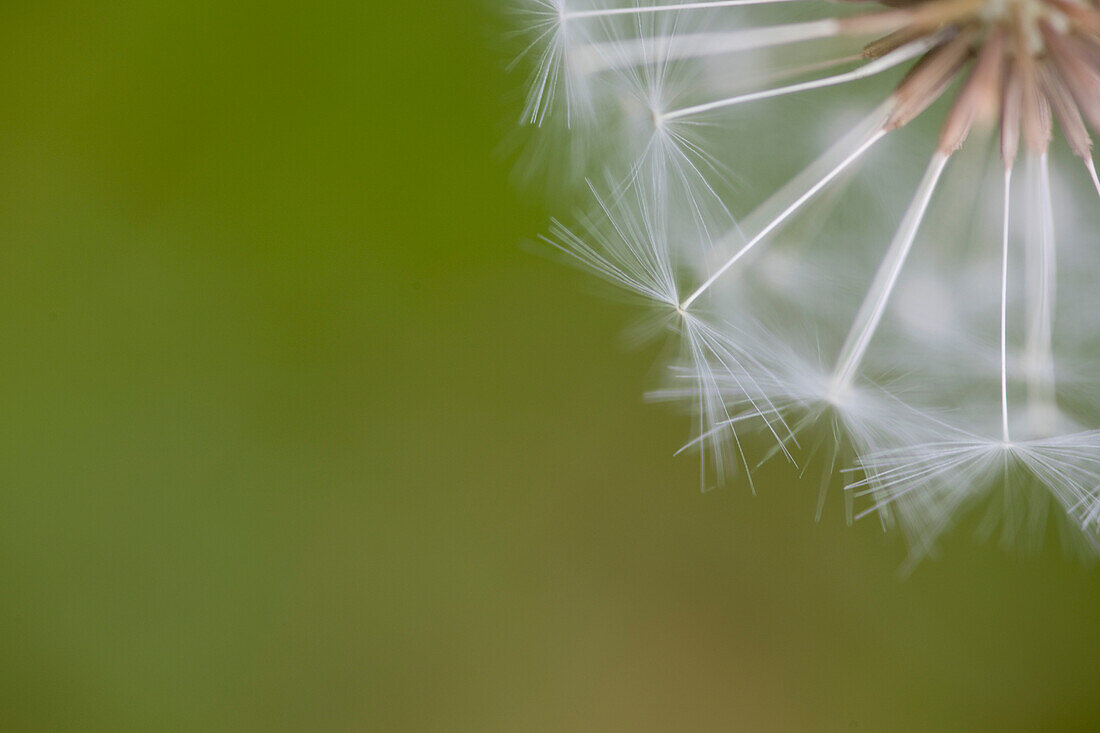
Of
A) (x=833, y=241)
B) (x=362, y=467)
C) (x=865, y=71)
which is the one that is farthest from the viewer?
(x=362, y=467)

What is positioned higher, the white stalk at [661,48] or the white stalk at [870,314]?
the white stalk at [661,48]

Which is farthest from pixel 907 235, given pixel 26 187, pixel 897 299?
pixel 26 187

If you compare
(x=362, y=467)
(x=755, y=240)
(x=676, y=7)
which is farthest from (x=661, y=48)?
(x=362, y=467)

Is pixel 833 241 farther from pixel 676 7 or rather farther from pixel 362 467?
pixel 362 467

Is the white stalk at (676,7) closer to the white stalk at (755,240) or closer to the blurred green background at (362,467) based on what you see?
the white stalk at (755,240)

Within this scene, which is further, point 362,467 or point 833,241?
point 362,467

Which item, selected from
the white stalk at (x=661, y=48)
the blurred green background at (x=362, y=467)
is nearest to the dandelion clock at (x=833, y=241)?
the white stalk at (x=661, y=48)
